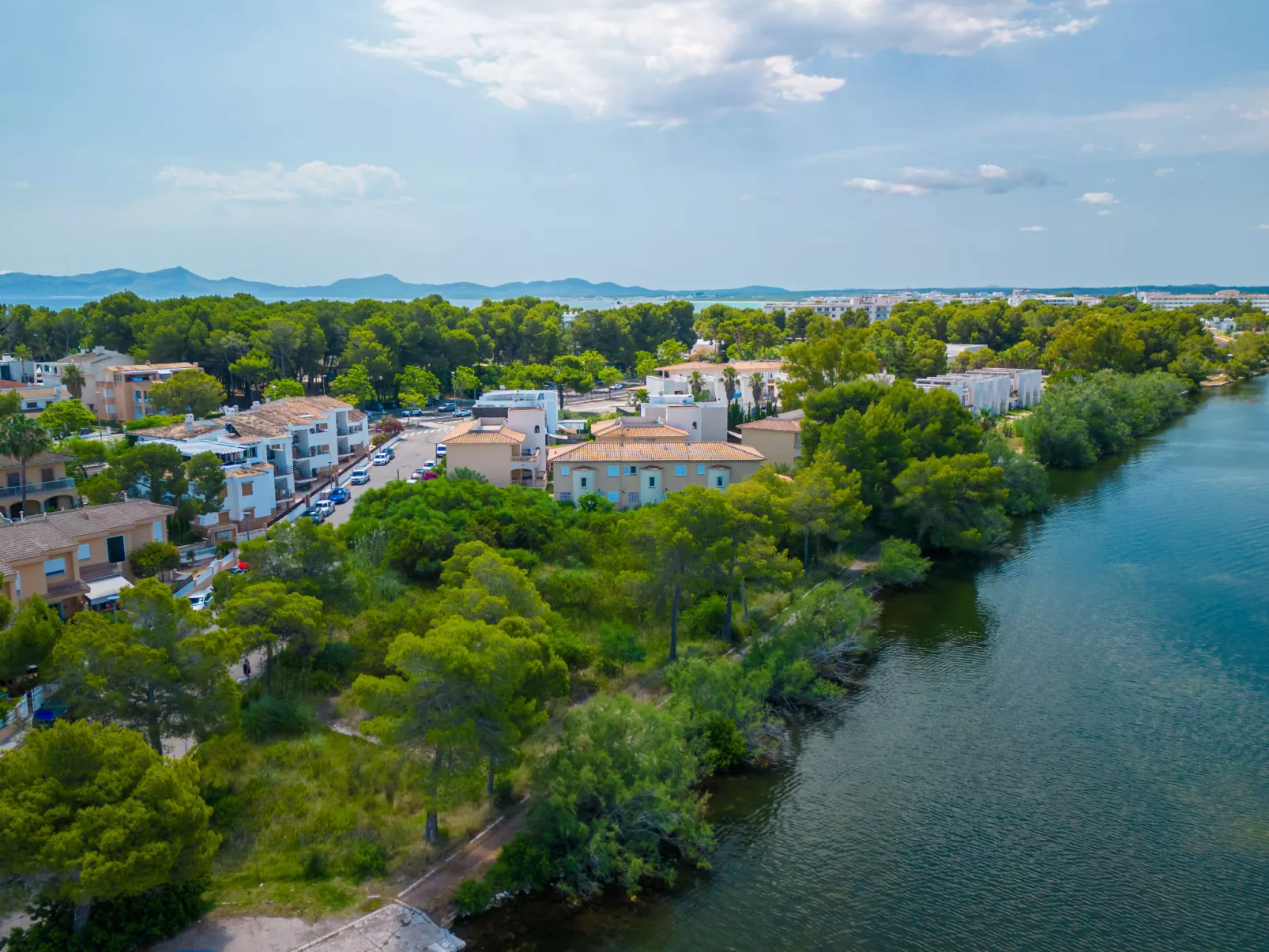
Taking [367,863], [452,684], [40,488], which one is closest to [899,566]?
[452,684]

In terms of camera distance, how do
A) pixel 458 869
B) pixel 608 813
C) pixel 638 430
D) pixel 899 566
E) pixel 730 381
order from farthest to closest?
pixel 730 381, pixel 638 430, pixel 899 566, pixel 608 813, pixel 458 869

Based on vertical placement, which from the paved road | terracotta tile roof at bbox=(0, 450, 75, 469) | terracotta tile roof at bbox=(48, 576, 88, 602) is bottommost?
terracotta tile roof at bbox=(48, 576, 88, 602)

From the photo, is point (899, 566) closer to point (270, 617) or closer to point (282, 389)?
point (270, 617)

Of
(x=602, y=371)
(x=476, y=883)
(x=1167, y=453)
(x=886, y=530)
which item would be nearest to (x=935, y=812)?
(x=476, y=883)

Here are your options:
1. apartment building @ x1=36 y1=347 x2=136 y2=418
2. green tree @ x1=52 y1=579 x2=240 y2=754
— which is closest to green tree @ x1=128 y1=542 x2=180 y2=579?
green tree @ x1=52 y1=579 x2=240 y2=754

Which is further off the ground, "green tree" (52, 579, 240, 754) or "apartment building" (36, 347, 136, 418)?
"apartment building" (36, 347, 136, 418)

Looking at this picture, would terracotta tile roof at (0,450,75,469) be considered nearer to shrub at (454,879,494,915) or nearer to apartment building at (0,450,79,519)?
apartment building at (0,450,79,519)
